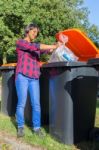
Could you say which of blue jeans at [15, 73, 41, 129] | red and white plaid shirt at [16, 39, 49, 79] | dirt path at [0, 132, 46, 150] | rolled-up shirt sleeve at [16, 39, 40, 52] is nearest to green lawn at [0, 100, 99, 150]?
dirt path at [0, 132, 46, 150]

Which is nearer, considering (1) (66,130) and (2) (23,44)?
(1) (66,130)

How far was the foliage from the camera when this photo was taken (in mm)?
35344

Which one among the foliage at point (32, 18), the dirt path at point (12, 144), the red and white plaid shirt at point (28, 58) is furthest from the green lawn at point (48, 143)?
the foliage at point (32, 18)

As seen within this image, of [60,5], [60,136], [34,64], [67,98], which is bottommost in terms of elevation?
[60,136]

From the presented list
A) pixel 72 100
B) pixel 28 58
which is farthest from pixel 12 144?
pixel 28 58

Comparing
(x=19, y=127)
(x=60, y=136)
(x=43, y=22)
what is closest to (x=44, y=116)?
(x=19, y=127)

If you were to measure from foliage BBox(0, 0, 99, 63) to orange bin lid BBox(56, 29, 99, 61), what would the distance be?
2803 centimetres

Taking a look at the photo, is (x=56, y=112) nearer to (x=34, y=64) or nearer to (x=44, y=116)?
(x=34, y=64)

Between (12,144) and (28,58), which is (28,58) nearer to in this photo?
(28,58)

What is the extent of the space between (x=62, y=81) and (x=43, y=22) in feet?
99.2

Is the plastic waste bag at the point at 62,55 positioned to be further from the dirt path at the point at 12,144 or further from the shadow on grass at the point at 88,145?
the dirt path at the point at 12,144

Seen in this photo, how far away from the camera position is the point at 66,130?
6195mm

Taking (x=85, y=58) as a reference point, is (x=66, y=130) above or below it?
below

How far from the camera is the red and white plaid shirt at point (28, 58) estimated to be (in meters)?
6.59
